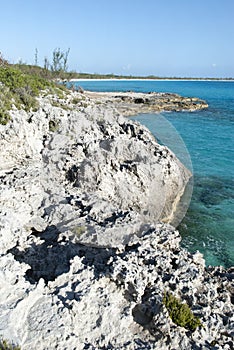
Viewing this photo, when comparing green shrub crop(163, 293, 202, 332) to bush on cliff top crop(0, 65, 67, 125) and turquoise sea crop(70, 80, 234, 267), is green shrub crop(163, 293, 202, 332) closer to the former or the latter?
turquoise sea crop(70, 80, 234, 267)

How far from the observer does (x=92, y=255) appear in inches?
299

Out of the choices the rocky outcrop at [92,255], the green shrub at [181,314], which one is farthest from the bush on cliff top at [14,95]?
the green shrub at [181,314]

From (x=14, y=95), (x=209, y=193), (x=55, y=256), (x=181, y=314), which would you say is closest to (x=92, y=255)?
(x=55, y=256)

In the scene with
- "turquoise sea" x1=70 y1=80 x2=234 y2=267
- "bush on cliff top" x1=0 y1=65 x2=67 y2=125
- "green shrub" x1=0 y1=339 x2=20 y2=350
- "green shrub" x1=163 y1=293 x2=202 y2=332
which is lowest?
"turquoise sea" x1=70 y1=80 x2=234 y2=267

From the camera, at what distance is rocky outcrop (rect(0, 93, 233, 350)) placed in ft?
19.2

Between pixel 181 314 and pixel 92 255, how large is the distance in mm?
2317

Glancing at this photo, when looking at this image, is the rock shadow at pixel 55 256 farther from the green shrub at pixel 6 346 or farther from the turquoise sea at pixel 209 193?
the turquoise sea at pixel 209 193

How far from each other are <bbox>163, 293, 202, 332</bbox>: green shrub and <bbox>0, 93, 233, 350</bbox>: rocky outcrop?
13 cm

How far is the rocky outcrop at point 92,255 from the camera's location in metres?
5.85

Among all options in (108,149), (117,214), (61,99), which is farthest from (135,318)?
(61,99)

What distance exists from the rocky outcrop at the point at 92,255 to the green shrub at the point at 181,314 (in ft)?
0.42

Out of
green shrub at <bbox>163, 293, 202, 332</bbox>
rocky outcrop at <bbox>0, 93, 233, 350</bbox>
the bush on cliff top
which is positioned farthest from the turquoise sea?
the bush on cliff top

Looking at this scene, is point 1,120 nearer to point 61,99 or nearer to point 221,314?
point 61,99

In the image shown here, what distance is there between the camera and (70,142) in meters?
13.7
